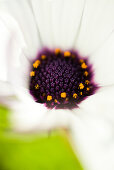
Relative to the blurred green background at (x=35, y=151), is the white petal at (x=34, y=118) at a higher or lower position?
higher

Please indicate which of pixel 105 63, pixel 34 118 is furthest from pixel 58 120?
pixel 105 63

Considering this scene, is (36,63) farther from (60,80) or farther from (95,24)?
(95,24)

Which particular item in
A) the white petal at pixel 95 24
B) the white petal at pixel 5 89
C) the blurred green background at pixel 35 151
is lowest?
the blurred green background at pixel 35 151

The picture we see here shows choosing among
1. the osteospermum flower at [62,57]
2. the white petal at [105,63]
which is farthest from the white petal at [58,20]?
the white petal at [105,63]

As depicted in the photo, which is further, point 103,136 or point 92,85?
point 92,85

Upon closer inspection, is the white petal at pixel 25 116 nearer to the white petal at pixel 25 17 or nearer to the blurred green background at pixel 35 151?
the blurred green background at pixel 35 151

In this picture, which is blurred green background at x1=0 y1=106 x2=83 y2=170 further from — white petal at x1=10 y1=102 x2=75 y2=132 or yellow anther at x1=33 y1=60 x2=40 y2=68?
yellow anther at x1=33 y1=60 x2=40 y2=68

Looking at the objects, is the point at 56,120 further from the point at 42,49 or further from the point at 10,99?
the point at 42,49

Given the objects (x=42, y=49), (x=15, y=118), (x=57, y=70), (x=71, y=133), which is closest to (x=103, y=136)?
(x=71, y=133)
